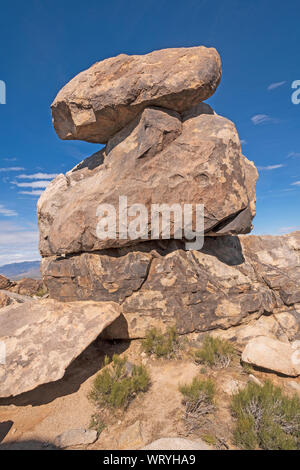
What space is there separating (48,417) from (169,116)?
728cm

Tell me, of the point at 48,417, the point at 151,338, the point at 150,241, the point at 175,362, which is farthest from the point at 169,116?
the point at 48,417

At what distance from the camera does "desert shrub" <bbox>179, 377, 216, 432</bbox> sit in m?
3.66

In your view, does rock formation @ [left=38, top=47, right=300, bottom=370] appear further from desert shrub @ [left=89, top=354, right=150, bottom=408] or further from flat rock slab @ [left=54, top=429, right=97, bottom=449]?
flat rock slab @ [left=54, top=429, right=97, bottom=449]

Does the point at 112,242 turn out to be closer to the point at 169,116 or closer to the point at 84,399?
the point at 84,399

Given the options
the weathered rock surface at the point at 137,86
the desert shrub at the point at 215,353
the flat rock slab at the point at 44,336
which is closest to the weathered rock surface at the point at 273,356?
the desert shrub at the point at 215,353

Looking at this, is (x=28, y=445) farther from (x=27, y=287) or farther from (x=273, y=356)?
(x=27, y=287)

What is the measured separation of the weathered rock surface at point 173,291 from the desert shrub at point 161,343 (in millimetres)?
224

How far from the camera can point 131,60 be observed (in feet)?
21.0

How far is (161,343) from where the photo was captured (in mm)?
5750

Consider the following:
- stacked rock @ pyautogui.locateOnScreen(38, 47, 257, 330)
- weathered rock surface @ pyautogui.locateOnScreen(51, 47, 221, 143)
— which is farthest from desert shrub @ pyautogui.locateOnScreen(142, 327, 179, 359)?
weathered rock surface @ pyautogui.locateOnScreen(51, 47, 221, 143)

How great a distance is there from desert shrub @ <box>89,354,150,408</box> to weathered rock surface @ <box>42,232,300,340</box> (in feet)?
4.32

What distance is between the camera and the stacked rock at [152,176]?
576cm

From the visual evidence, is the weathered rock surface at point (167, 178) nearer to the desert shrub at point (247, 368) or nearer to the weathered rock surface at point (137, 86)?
the weathered rock surface at point (137, 86)

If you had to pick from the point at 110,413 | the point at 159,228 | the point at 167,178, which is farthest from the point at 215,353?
the point at 167,178
